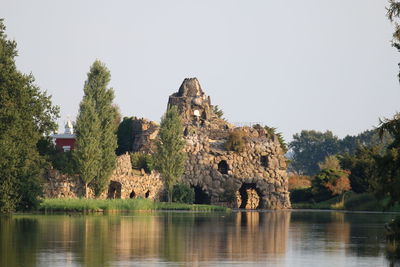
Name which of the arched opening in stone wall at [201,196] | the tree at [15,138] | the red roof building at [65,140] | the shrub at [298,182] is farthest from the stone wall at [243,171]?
the tree at [15,138]

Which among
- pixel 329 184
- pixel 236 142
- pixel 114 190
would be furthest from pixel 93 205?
pixel 329 184

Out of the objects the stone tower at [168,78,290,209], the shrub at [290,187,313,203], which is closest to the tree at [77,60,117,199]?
the stone tower at [168,78,290,209]

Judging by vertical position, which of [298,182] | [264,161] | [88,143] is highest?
[88,143]

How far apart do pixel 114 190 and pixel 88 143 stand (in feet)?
31.6

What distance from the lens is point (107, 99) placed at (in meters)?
80.4

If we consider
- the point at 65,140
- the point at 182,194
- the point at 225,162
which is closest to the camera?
the point at 182,194

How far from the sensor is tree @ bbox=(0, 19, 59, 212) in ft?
197

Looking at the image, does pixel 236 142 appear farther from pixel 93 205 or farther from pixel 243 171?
pixel 93 205

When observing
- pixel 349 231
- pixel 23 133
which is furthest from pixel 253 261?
pixel 23 133

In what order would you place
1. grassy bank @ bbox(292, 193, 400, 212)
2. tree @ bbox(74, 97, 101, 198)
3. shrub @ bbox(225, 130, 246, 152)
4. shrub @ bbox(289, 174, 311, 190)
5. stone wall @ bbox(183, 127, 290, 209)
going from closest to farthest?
tree @ bbox(74, 97, 101, 198) → grassy bank @ bbox(292, 193, 400, 212) → stone wall @ bbox(183, 127, 290, 209) → shrub @ bbox(225, 130, 246, 152) → shrub @ bbox(289, 174, 311, 190)

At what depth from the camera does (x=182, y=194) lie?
293 ft

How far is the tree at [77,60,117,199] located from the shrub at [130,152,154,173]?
42.7ft

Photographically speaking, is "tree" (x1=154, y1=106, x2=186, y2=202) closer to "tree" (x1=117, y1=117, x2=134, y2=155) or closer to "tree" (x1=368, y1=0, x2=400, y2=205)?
"tree" (x1=117, y1=117, x2=134, y2=155)

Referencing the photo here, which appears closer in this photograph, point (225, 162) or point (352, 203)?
point (352, 203)
